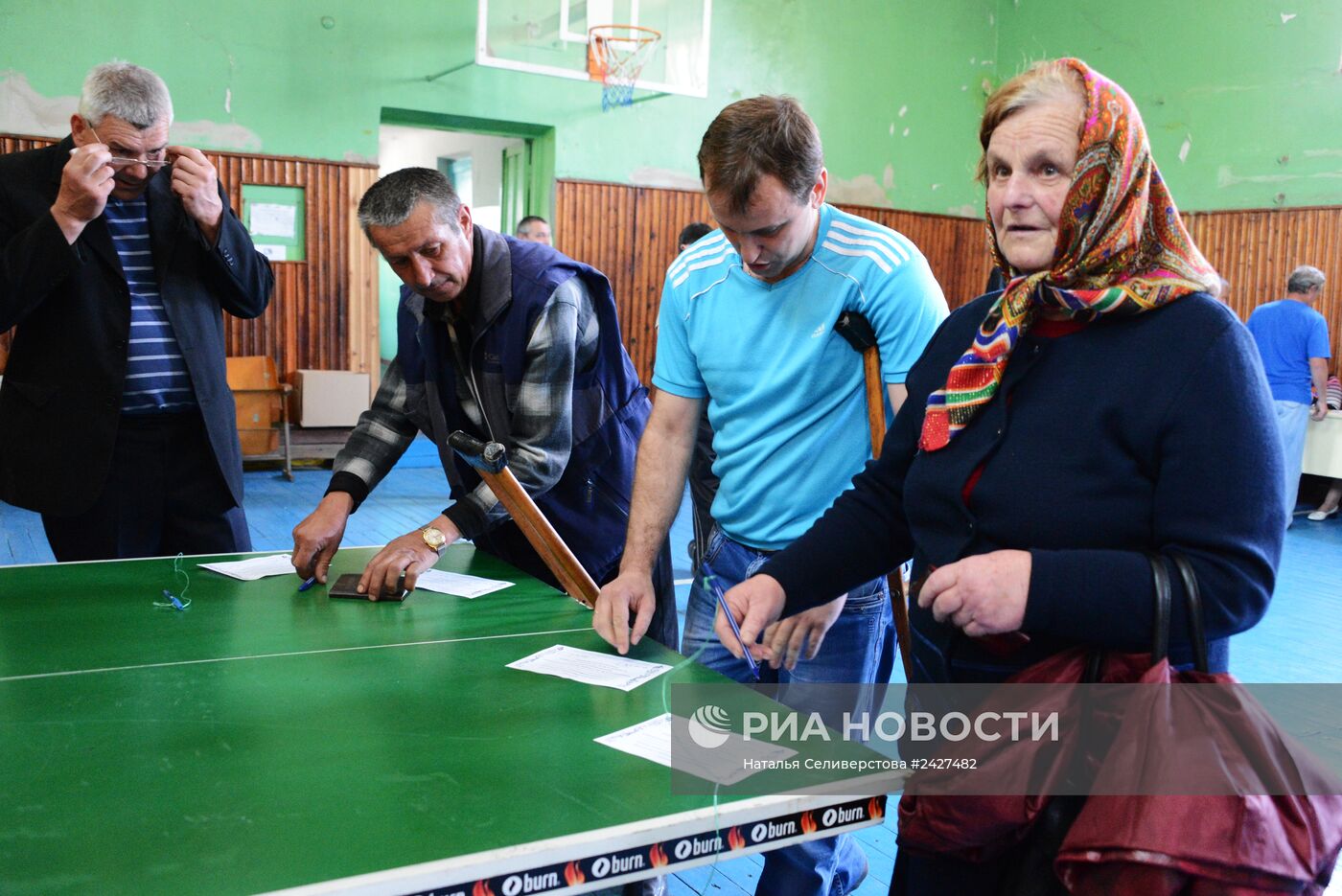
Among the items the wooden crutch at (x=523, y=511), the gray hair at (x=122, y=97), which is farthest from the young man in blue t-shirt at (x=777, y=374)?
the gray hair at (x=122, y=97)

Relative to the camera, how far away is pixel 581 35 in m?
8.93

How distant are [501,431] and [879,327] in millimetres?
885

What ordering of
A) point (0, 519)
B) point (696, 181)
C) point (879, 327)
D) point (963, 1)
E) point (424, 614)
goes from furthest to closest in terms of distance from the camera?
point (963, 1)
point (696, 181)
point (0, 519)
point (424, 614)
point (879, 327)

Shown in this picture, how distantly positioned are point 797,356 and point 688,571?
11.3ft

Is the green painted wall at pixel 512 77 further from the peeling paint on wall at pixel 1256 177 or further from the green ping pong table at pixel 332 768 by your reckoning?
the green ping pong table at pixel 332 768

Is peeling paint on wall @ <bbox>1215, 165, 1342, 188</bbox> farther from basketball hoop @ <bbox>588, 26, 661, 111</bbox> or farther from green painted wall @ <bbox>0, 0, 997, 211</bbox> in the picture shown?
basketball hoop @ <bbox>588, 26, 661, 111</bbox>

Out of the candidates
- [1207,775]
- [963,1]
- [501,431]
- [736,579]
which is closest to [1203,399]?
[1207,775]

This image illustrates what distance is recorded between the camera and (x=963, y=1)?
438 inches

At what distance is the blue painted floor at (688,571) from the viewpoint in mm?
2533

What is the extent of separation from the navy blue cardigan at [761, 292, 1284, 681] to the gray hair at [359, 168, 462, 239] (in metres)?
1.24

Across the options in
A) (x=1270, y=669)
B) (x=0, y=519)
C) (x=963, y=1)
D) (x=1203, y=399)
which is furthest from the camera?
(x=963, y=1)

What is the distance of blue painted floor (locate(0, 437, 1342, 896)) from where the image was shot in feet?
8.31

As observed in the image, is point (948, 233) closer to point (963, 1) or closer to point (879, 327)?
point (963, 1)

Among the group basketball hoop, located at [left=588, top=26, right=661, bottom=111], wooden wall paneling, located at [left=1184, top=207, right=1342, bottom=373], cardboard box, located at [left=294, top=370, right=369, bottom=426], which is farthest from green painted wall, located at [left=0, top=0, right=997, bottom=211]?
wooden wall paneling, located at [left=1184, top=207, right=1342, bottom=373]
